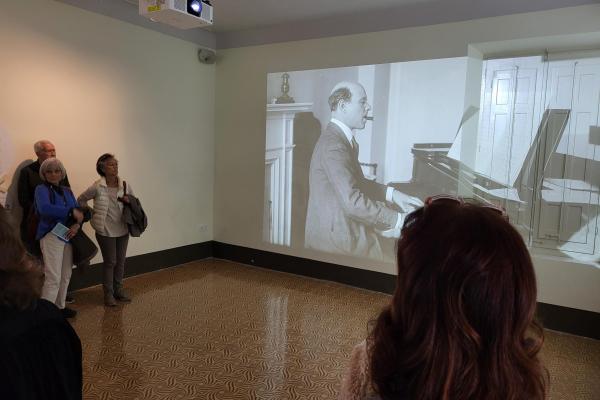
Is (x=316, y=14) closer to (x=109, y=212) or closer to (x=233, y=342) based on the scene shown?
(x=109, y=212)

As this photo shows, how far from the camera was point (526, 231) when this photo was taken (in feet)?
13.7

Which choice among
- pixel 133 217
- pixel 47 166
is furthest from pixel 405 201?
pixel 47 166

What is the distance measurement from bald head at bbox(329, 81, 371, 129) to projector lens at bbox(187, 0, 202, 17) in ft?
6.12

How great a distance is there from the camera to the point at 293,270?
18.4ft

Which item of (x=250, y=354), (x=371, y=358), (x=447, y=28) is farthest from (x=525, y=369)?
(x=447, y=28)

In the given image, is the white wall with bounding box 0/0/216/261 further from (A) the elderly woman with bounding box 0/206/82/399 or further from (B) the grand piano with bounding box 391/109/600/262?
(A) the elderly woman with bounding box 0/206/82/399

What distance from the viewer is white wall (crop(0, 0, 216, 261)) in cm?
403

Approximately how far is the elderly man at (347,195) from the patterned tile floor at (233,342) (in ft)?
1.86

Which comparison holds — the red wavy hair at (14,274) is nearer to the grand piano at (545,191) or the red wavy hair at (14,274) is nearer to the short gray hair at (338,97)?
the grand piano at (545,191)

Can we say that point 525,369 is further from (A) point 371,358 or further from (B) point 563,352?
(B) point 563,352

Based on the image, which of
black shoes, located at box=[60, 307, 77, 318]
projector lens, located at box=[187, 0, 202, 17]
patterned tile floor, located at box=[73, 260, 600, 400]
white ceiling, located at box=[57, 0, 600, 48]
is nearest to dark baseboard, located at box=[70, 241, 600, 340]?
patterned tile floor, located at box=[73, 260, 600, 400]

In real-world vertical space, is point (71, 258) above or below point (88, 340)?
above

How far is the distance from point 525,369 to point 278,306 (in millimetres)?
3793

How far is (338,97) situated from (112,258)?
2.96 meters
